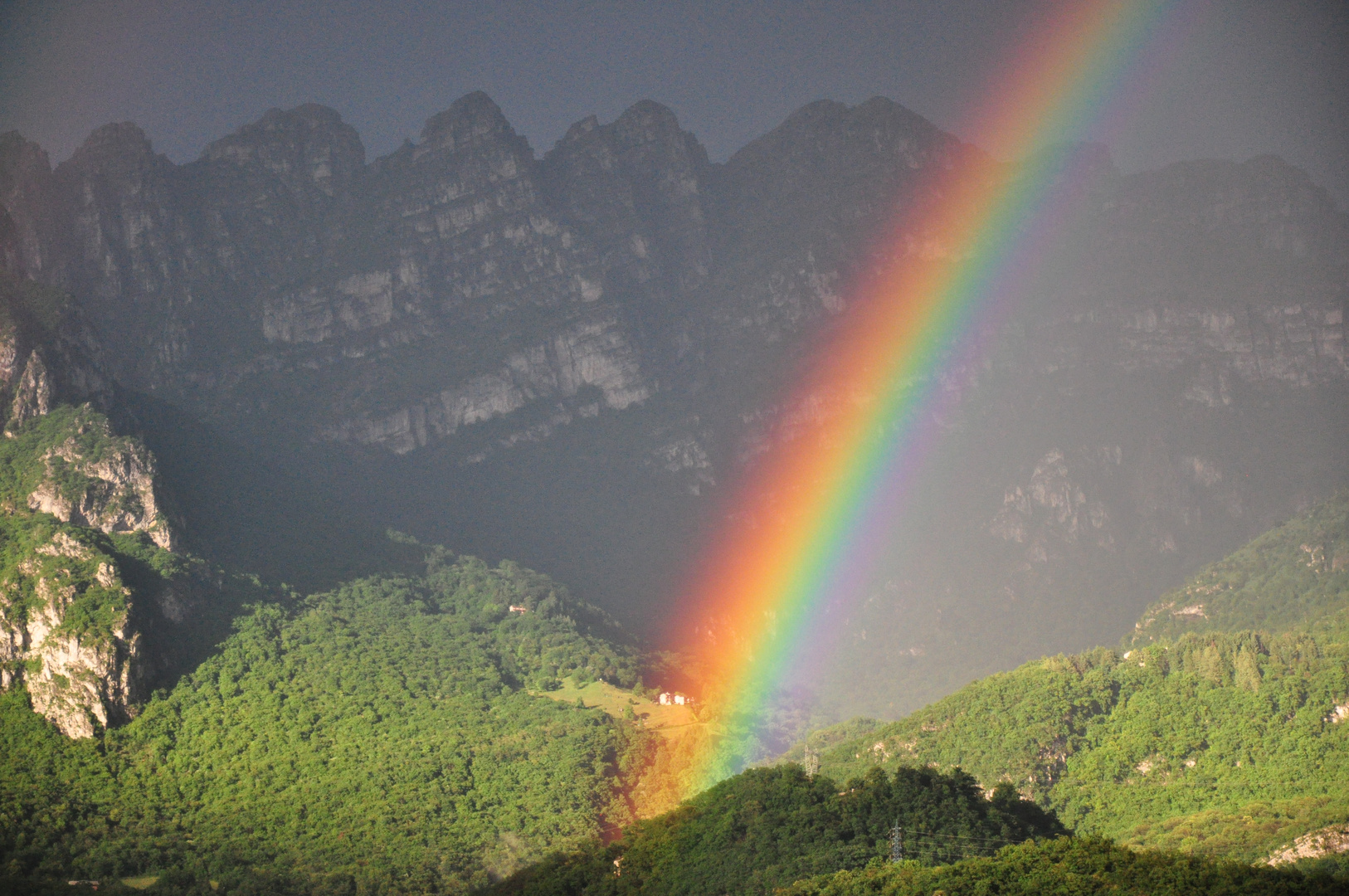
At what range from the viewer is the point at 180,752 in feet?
495

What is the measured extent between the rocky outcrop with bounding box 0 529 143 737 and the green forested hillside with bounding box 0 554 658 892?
2290 mm

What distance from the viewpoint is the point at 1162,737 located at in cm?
13900

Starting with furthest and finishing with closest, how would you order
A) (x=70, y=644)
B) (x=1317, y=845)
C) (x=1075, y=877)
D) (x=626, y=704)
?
(x=626, y=704) → (x=70, y=644) → (x=1317, y=845) → (x=1075, y=877)

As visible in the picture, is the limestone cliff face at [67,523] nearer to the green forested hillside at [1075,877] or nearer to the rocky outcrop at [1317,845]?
A: the green forested hillside at [1075,877]

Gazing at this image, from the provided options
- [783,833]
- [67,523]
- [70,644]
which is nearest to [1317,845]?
[783,833]

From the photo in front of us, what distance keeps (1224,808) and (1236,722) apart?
19.0 meters

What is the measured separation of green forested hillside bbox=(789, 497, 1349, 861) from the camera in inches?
4911

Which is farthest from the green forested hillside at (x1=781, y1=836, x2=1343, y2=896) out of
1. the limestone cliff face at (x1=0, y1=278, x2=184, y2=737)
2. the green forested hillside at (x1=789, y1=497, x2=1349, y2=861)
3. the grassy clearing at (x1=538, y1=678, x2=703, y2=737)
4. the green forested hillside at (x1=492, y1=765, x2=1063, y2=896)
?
the limestone cliff face at (x1=0, y1=278, x2=184, y2=737)

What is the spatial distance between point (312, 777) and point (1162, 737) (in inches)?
3255

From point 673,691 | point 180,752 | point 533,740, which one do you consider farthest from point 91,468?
point 673,691

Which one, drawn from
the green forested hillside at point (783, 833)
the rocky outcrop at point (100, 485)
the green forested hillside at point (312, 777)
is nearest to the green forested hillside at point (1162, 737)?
the green forested hillside at point (783, 833)

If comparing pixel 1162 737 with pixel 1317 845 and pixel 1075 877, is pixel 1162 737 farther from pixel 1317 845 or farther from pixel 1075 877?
pixel 1075 877

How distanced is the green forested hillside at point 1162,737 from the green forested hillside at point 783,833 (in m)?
12.5

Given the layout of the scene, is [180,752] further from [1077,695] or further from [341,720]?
[1077,695]
